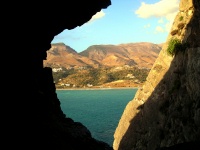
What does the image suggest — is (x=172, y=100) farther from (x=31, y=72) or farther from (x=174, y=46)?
(x=31, y=72)

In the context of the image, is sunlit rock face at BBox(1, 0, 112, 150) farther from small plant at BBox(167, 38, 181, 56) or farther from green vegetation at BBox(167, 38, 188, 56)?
small plant at BBox(167, 38, 181, 56)

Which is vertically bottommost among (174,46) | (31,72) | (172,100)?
(172,100)

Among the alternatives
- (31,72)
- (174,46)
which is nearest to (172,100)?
(174,46)

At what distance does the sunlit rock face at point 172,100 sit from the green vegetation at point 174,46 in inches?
5.3

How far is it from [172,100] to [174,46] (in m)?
7.08

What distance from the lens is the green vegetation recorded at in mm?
34672

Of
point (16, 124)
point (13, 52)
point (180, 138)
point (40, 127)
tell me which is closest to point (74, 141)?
point (40, 127)

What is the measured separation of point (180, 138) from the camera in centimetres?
2895

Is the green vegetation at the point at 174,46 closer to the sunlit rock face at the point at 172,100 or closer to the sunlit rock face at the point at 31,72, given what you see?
the sunlit rock face at the point at 172,100

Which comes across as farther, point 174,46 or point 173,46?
point 173,46

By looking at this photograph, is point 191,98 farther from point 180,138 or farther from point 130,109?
point 130,109

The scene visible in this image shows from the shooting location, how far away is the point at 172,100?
32.4 m

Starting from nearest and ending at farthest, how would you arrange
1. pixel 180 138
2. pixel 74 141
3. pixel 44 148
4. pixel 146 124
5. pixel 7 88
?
pixel 7 88 → pixel 44 148 → pixel 74 141 → pixel 180 138 → pixel 146 124

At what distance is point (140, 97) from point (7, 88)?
2811 centimetres
